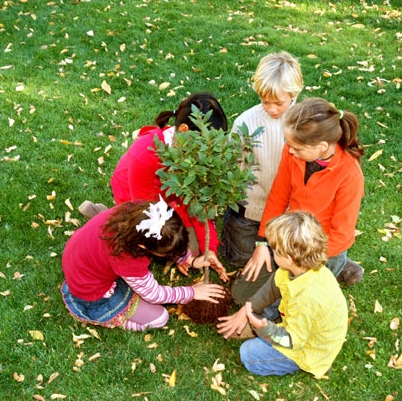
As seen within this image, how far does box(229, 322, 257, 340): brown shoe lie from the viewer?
12.0 ft

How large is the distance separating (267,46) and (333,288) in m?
5.43

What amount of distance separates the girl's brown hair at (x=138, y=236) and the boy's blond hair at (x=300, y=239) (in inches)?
21.2

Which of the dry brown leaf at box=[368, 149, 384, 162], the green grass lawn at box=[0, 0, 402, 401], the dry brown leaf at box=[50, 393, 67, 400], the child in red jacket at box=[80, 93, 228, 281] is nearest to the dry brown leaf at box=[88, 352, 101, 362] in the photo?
the green grass lawn at box=[0, 0, 402, 401]

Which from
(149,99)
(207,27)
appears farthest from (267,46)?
(149,99)

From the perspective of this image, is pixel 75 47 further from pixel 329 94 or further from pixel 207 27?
pixel 329 94

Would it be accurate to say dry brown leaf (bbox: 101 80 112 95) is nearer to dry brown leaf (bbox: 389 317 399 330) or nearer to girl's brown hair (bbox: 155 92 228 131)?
girl's brown hair (bbox: 155 92 228 131)

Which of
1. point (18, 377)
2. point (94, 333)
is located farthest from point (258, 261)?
point (18, 377)

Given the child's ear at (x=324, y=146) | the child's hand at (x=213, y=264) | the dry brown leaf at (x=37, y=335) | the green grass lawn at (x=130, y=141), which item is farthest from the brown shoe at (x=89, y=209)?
the child's ear at (x=324, y=146)

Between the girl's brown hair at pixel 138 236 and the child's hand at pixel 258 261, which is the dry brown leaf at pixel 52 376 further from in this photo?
the child's hand at pixel 258 261

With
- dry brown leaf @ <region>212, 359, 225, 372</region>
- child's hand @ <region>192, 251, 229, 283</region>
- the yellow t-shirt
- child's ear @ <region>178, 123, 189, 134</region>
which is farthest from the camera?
child's hand @ <region>192, 251, 229, 283</region>

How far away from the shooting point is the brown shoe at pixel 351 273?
13.3ft

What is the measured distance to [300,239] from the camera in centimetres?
288

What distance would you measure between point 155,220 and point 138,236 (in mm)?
176

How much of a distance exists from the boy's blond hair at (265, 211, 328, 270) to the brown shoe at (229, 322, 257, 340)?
88 centimetres
